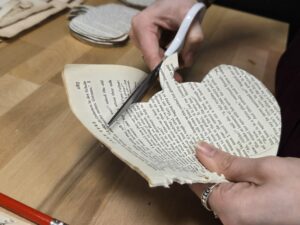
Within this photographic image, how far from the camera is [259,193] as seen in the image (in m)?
0.33

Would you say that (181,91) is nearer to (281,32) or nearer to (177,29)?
(177,29)

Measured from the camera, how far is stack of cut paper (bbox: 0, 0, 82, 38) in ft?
2.10

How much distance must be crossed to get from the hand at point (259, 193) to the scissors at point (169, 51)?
5.4 inches

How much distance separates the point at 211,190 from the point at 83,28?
0.43m

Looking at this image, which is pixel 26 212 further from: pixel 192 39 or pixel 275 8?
pixel 275 8

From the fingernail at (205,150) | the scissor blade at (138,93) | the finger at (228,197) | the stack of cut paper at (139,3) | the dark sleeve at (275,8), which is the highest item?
the scissor blade at (138,93)

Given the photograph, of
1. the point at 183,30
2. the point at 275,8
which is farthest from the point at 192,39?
the point at 275,8

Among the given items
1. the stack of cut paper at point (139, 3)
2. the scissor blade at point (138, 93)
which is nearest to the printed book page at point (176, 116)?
the scissor blade at point (138, 93)

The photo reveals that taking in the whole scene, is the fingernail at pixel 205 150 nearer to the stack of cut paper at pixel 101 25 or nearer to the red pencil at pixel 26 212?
the red pencil at pixel 26 212

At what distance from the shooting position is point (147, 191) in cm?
41

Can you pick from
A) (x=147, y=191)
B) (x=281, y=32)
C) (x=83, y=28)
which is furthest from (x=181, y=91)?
(x=281, y=32)

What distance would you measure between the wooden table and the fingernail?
0.19 ft

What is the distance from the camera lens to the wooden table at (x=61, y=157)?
377 millimetres

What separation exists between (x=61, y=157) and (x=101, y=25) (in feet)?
1.12
